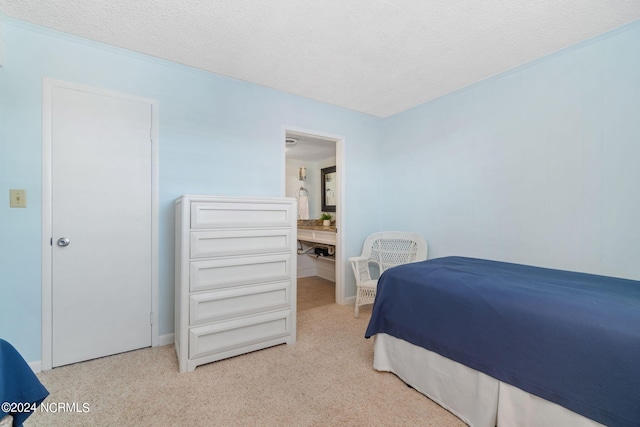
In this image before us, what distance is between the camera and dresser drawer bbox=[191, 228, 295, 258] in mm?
1969

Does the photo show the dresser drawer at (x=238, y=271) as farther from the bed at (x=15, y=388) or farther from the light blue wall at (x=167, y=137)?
the bed at (x=15, y=388)

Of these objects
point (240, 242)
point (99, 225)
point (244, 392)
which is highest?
point (99, 225)

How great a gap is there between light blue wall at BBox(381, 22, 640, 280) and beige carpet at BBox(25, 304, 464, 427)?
153 centimetres

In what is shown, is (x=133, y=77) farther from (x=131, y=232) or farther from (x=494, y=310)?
(x=494, y=310)

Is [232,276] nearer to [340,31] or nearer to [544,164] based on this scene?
[340,31]

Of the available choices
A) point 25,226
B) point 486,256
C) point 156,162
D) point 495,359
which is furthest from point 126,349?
point 486,256

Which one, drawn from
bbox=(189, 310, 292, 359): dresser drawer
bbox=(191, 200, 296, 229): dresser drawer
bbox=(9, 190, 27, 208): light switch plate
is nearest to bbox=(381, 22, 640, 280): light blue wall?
bbox=(191, 200, 296, 229): dresser drawer

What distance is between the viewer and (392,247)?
3.23 metres

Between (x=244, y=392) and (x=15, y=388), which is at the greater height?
(x=15, y=388)

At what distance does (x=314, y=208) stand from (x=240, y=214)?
3.05 m

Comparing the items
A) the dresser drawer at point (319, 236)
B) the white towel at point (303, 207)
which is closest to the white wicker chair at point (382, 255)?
the dresser drawer at point (319, 236)

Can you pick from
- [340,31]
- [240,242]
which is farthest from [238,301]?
[340,31]

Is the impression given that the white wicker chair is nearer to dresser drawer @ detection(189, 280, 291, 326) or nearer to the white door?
dresser drawer @ detection(189, 280, 291, 326)

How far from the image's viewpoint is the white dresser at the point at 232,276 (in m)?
1.93
